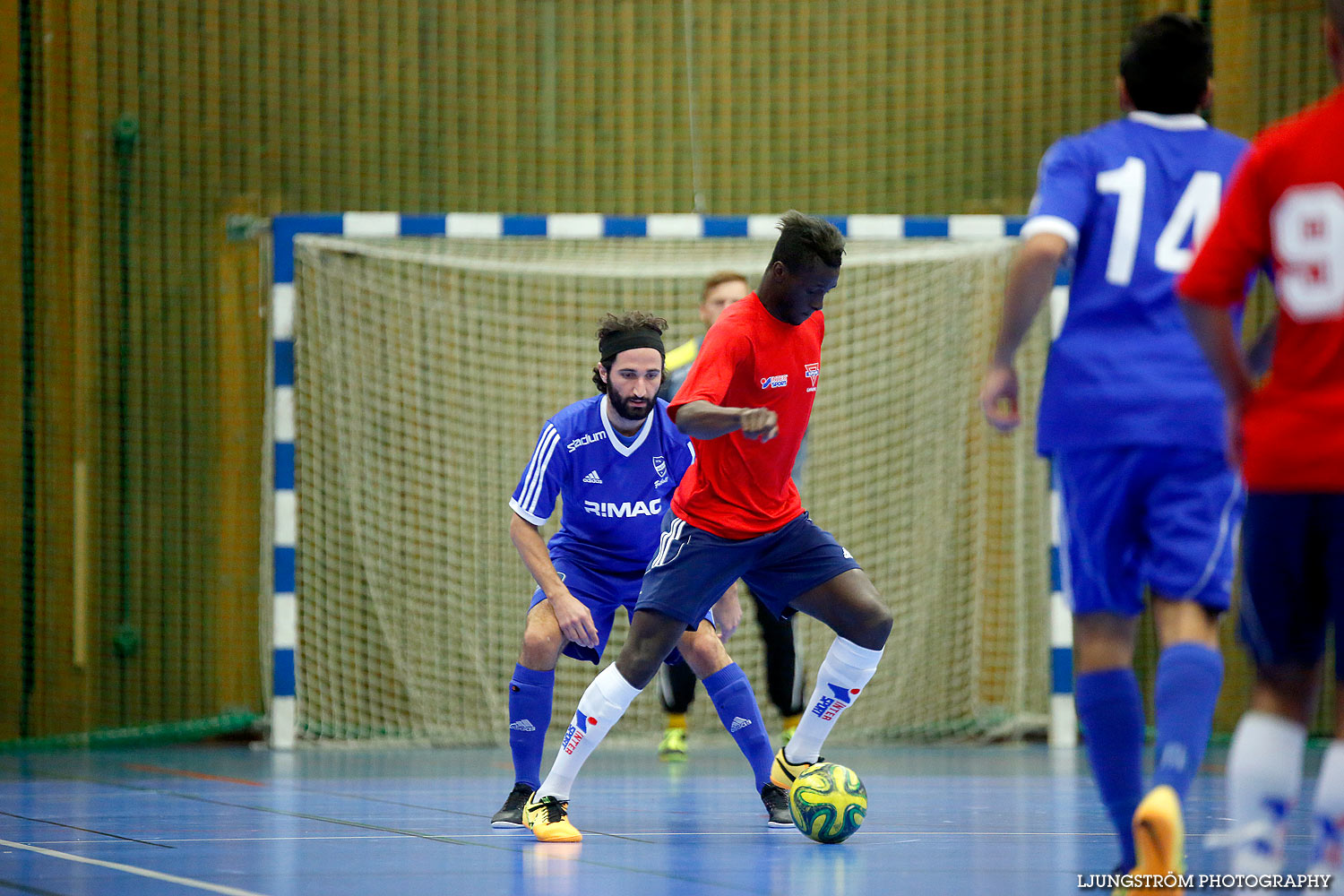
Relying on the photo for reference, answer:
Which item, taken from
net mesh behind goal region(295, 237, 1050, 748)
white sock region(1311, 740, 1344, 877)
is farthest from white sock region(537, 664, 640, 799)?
net mesh behind goal region(295, 237, 1050, 748)

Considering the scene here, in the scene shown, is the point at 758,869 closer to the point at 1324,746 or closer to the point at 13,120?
the point at 1324,746

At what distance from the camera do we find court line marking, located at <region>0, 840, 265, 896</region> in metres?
3.12

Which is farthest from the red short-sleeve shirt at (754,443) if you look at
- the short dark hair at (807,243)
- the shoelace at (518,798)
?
the shoelace at (518,798)

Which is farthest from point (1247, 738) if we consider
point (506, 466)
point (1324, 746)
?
point (506, 466)

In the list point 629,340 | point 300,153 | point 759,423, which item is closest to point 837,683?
point 759,423

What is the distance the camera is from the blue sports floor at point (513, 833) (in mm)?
3295

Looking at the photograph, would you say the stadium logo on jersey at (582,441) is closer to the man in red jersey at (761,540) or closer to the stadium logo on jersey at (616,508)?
the stadium logo on jersey at (616,508)

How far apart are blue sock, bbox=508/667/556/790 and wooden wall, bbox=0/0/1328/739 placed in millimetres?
4240

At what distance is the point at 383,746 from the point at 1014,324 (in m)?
5.92

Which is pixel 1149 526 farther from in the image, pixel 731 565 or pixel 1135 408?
pixel 731 565

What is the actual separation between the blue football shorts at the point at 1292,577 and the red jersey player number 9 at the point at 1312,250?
282 mm

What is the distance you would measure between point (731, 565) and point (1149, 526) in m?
1.55

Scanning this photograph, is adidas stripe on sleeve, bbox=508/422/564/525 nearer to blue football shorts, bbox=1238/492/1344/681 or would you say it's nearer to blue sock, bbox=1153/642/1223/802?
blue sock, bbox=1153/642/1223/802

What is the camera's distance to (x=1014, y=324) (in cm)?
282
